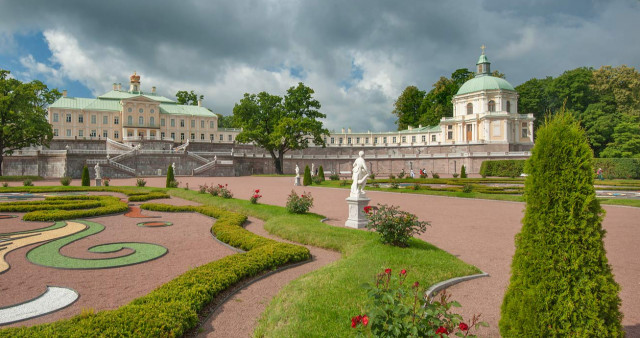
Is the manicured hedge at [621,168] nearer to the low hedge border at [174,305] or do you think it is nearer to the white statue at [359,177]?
the white statue at [359,177]

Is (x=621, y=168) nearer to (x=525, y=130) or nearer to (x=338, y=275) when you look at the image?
(x=525, y=130)

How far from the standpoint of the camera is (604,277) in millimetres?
3896

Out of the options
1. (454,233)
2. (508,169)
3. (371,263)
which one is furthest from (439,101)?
(371,263)

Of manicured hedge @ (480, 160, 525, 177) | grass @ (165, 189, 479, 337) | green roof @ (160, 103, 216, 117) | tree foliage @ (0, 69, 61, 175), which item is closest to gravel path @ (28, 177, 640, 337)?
grass @ (165, 189, 479, 337)

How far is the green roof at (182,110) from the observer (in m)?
75.8

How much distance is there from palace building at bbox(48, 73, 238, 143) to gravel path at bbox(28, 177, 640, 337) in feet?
190

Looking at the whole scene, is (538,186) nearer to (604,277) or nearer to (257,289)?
(604,277)

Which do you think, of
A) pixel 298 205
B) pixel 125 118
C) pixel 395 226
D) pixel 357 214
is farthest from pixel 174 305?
pixel 125 118

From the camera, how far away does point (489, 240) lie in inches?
451

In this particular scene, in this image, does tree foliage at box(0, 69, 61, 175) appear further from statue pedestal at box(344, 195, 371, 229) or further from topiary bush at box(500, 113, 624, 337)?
topiary bush at box(500, 113, 624, 337)

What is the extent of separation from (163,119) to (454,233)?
7278 centimetres

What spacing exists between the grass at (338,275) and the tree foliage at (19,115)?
4204 centimetres

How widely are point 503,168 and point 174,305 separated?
5087cm

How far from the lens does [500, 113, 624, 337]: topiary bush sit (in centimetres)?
391
